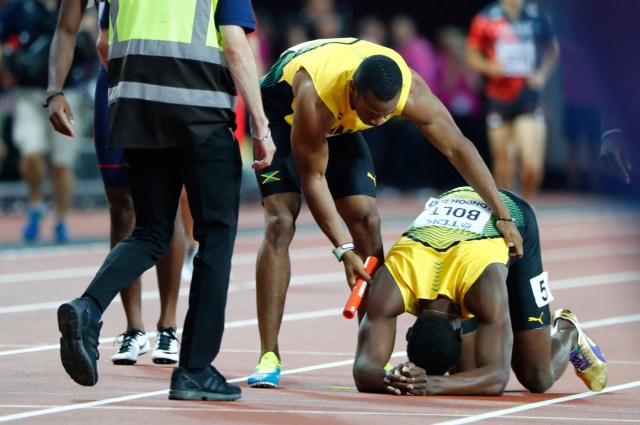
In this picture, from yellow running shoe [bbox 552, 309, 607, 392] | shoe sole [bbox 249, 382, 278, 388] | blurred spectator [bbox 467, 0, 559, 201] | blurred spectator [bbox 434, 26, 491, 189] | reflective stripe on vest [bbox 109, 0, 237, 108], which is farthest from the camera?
blurred spectator [bbox 434, 26, 491, 189]

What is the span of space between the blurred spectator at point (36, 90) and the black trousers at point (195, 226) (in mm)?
8525

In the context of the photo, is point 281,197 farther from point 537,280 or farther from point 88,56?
point 88,56

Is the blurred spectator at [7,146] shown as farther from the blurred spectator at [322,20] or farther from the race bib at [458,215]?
the race bib at [458,215]

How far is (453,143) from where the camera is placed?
557 cm

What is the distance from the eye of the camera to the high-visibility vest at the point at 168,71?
4.73m

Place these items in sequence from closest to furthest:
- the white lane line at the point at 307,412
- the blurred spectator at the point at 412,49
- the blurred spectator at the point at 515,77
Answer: the white lane line at the point at 307,412
the blurred spectator at the point at 515,77
the blurred spectator at the point at 412,49

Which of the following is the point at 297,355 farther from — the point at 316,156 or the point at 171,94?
the point at 171,94

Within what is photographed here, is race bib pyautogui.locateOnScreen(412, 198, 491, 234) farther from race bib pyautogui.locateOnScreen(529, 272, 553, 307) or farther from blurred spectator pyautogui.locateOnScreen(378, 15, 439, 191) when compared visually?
blurred spectator pyautogui.locateOnScreen(378, 15, 439, 191)

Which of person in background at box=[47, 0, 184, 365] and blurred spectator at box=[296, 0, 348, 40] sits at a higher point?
blurred spectator at box=[296, 0, 348, 40]

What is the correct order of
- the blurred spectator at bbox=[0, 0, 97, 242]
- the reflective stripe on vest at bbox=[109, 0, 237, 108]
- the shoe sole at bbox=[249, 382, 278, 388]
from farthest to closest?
the blurred spectator at bbox=[0, 0, 97, 242], the shoe sole at bbox=[249, 382, 278, 388], the reflective stripe on vest at bbox=[109, 0, 237, 108]

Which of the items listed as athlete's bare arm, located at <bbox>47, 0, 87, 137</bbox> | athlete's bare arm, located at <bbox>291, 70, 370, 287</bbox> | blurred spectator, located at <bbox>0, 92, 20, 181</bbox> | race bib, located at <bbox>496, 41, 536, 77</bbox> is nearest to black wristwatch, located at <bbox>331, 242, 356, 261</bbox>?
athlete's bare arm, located at <bbox>291, 70, 370, 287</bbox>

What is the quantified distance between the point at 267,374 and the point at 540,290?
4.82 ft

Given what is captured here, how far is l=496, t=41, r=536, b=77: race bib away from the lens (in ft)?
50.2

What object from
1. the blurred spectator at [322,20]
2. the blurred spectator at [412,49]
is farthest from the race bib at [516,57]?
the blurred spectator at [412,49]
